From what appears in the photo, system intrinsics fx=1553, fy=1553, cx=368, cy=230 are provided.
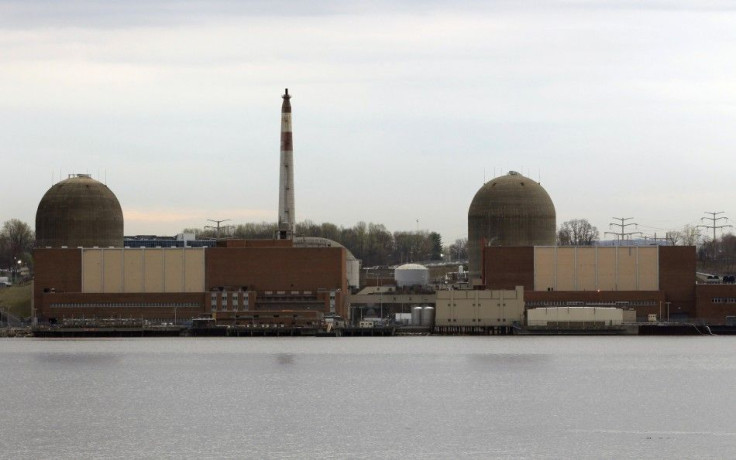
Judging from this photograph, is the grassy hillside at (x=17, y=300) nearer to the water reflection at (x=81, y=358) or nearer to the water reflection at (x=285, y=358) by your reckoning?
the water reflection at (x=81, y=358)

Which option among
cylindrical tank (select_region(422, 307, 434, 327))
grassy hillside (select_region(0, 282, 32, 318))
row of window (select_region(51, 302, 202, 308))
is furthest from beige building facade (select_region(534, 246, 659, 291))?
grassy hillside (select_region(0, 282, 32, 318))

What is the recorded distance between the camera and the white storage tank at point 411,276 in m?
148

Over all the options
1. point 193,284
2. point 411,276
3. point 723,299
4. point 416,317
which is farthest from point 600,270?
point 193,284

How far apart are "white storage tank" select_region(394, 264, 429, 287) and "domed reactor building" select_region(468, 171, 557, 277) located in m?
10.9

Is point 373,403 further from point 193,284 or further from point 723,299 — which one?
point 723,299

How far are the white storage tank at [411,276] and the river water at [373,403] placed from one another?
42.2 m

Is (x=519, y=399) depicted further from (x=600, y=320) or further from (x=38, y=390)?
(x=600, y=320)

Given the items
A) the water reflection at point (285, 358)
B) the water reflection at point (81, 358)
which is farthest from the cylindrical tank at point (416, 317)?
the water reflection at point (81, 358)

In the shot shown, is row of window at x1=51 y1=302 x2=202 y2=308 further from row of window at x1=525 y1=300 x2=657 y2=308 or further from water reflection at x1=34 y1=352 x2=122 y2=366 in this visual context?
row of window at x1=525 y1=300 x2=657 y2=308

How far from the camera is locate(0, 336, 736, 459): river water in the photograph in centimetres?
5159

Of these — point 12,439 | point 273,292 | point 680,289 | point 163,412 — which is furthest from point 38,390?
point 680,289

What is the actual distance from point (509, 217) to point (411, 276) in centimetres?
1670

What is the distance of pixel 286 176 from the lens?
133250mm

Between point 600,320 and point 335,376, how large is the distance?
47.6 m
